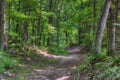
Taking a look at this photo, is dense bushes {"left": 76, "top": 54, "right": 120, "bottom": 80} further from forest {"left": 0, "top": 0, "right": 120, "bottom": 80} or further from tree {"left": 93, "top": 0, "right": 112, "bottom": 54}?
tree {"left": 93, "top": 0, "right": 112, "bottom": 54}

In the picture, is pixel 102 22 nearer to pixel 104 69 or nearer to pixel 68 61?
pixel 104 69

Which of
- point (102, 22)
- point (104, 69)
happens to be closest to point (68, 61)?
point (102, 22)

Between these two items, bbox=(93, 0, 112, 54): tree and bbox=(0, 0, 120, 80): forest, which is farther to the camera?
bbox=(93, 0, 112, 54): tree

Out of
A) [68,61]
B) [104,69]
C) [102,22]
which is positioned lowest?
[68,61]

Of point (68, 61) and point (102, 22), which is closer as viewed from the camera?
point (102, 22)

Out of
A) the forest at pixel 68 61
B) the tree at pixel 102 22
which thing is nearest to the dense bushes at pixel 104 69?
the forest at pixel 68 61

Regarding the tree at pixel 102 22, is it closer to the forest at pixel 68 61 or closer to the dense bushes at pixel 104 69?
the forest at pixel 68 61

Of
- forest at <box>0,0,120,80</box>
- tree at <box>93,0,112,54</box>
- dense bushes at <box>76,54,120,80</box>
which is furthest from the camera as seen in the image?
tree at <box>93,0,112,54</box>

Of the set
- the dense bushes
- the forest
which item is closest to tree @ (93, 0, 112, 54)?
the forest

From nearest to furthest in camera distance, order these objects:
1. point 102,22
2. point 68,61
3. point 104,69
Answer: point 104,69 < point 102,22 < point 68,61

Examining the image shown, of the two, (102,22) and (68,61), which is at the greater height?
(102,22)

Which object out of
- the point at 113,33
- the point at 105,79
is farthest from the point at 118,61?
the point at 113,33

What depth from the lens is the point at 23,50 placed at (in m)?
17.6

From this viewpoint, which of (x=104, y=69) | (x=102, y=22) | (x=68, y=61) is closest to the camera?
(x=104, y=69)
